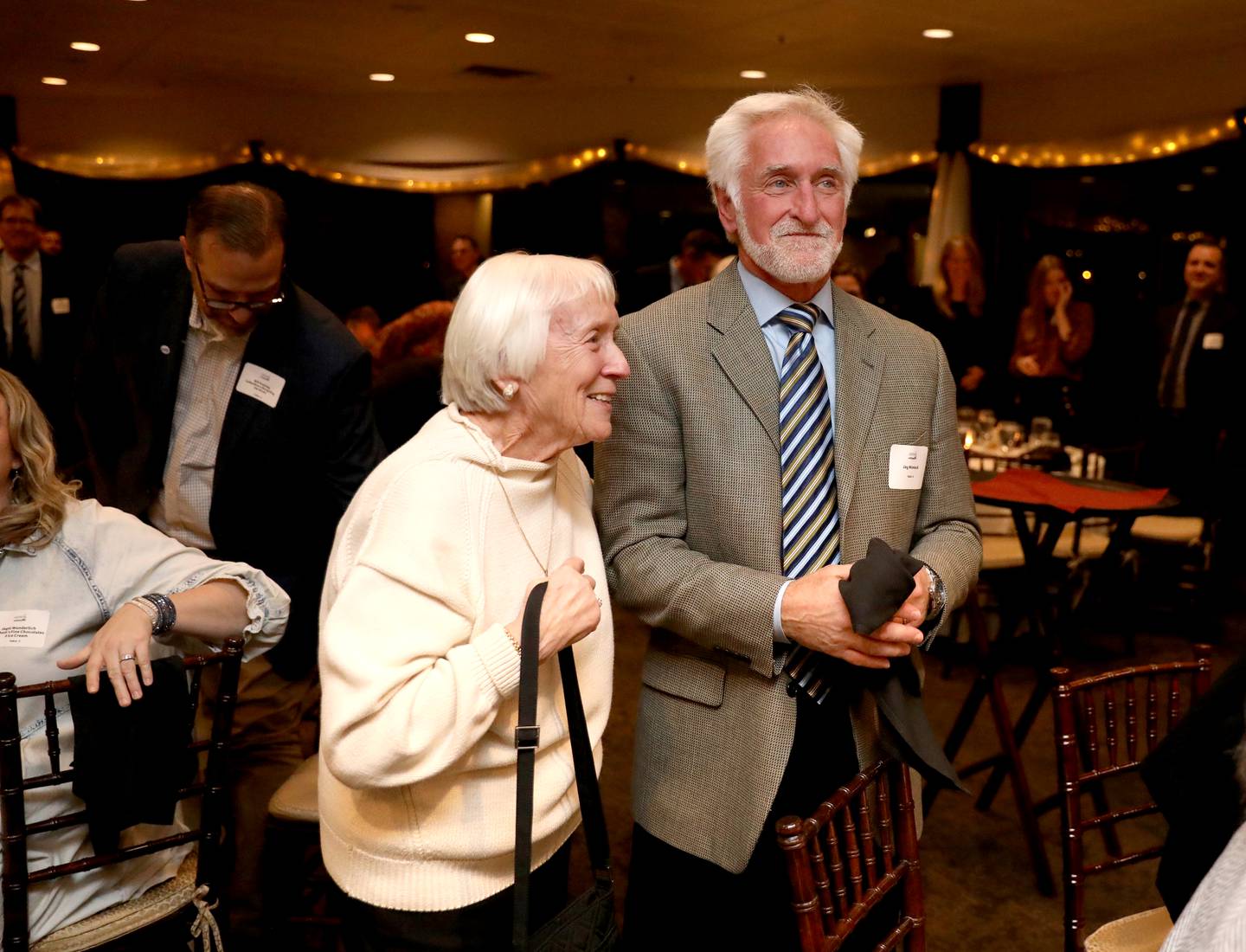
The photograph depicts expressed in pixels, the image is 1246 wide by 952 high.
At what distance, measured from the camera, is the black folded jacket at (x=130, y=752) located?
177cm

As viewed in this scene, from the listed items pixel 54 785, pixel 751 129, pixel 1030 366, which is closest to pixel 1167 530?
pixel 1030 366

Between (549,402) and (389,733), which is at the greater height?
(549,402)

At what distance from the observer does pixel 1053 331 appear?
6836 millimetres

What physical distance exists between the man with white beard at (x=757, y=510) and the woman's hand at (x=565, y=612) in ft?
0.92

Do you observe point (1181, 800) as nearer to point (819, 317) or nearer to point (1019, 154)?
point (819, 317)

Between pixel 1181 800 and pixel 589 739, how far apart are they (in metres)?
0.73

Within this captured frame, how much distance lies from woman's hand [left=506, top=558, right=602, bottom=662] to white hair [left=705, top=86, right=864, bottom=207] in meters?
0.70

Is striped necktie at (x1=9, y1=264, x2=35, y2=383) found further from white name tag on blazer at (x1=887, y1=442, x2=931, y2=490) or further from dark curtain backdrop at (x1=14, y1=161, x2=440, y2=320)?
white name tag on blazer at (x1=887, y1=442, x2=931, y2=490)

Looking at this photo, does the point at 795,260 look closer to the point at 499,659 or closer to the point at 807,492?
the point at 807,492

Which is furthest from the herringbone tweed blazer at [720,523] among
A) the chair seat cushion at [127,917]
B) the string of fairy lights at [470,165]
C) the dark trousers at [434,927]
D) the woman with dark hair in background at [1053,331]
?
the string of fairy lights at [470,165]

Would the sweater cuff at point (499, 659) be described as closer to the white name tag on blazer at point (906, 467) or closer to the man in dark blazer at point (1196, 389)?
the white name tag on blazer at point (906, 467)

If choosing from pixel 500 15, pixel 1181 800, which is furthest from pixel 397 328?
pixel 500 15

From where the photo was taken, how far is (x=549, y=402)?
150cm

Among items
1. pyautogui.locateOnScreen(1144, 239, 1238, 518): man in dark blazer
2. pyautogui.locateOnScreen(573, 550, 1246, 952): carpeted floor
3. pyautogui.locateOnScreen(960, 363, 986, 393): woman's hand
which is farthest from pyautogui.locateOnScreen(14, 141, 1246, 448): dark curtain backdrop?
pyautogui.locateOnScreen(573, 550, 1246, 952): carpeted floor
